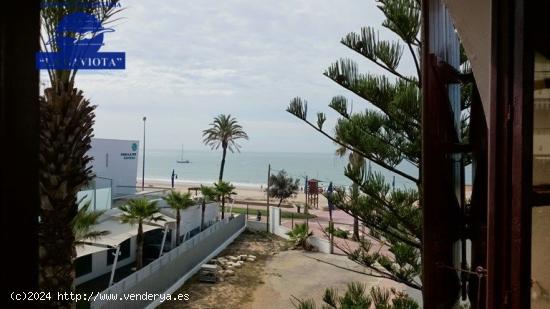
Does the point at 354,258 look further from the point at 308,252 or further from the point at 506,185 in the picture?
the point at 308,252

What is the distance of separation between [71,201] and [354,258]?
3.27 m

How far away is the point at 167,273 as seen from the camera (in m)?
9.24

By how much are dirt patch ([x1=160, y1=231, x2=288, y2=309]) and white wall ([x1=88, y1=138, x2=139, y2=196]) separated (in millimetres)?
5521

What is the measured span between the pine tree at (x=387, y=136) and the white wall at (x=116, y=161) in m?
12.7

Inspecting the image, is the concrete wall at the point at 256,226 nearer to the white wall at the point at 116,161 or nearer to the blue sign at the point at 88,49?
the white wall at the point at 116,161

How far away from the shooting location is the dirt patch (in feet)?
30.0

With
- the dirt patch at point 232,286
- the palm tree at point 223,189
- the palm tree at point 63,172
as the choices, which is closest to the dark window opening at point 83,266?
the dirt patch at point 232,286

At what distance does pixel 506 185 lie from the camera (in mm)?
1063

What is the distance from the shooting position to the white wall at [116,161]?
15203 millimetres

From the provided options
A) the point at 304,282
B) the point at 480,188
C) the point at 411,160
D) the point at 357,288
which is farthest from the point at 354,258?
the point at 304,282

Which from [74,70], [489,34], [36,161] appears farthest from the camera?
[74,70]

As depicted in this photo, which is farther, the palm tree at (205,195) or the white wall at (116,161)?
the palm tree at (205,195)

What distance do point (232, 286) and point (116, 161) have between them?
851 centimetres

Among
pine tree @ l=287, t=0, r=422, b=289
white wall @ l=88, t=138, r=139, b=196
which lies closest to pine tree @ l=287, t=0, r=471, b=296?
pine tree @ l=287, t=0, r=422, b=289
